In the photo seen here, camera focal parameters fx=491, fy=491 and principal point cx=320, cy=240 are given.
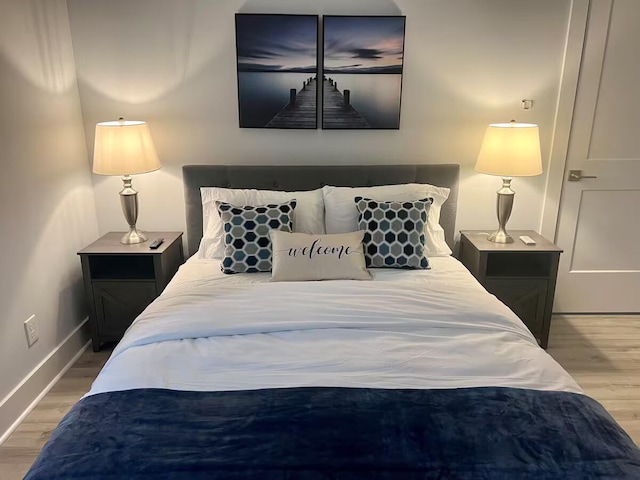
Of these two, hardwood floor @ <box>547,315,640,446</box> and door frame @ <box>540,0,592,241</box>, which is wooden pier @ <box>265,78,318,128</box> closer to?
door frame @ <box>540,0,592,241</box>

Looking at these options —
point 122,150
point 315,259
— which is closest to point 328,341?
point 315,259

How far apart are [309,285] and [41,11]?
6.57ft

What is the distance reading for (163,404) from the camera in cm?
150

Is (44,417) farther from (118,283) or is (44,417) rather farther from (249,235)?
(249,235)

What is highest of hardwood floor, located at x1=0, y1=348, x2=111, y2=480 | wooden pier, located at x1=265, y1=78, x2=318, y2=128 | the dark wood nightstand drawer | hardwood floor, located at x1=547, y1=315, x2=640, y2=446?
wooden pier, located at x1=265, y1=78, x2=318, y2=128

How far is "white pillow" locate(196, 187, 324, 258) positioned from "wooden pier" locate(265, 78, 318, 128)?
463 millimetres

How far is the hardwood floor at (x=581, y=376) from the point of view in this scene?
7.11 ft

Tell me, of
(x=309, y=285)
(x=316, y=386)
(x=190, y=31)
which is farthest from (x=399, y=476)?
(x=190, y=31)

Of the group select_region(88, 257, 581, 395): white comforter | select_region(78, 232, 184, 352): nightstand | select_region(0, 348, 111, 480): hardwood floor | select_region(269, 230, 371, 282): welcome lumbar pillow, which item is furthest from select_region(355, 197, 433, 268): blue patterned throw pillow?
select_region(0, 348, 111, 480): hardwood floor

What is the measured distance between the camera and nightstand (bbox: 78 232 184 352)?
2758 millimetres

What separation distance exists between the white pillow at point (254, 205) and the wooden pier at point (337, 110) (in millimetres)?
479

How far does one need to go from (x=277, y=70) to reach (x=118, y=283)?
5.07ft

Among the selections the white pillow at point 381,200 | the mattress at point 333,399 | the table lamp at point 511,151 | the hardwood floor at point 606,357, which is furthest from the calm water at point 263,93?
the hardwood floor at point 606,357

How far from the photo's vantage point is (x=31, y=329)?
96.4 inches
